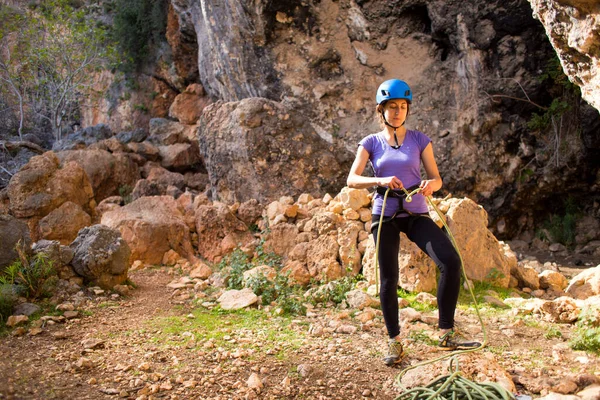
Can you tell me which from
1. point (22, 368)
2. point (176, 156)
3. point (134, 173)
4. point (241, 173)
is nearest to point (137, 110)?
point (176, 156)

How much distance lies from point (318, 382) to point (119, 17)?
1583cm

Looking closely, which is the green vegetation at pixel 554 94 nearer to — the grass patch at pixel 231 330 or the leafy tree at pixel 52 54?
the grass patch at pixel 231 330

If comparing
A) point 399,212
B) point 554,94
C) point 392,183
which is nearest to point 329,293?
point 399,212

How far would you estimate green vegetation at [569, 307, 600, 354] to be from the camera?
335cm

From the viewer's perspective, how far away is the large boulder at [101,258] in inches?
202

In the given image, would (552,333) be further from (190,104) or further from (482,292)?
(190,104)

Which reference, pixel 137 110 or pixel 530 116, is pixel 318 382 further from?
pixel 137 110

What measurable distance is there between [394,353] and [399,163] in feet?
3.96

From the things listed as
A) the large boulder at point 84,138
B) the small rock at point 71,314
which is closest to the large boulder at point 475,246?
the small rock at point 71,314

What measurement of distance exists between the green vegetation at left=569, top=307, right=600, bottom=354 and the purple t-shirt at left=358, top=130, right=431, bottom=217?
1393mm

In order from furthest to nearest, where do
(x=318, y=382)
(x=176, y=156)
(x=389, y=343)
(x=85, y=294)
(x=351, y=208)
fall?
(x=176, y=156) → (x=351, y=208) → (x=85, y=294) → (x=389, y=343) → (x=318, y=382)

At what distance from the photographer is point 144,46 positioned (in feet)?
52.6

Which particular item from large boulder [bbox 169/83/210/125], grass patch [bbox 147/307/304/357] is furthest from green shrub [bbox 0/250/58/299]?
large boulder [bbox 169/83/210/125]

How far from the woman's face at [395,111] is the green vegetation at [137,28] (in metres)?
13.6
